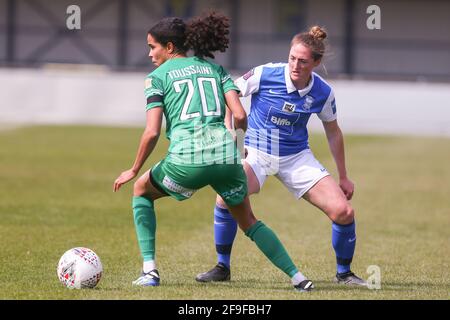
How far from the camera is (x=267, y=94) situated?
8.25 meters

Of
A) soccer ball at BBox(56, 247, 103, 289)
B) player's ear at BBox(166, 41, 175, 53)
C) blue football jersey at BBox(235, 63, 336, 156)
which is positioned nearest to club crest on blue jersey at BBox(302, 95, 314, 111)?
blue football jersey at BBox(235, 63, 336, 156)

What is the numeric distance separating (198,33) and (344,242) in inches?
82.9

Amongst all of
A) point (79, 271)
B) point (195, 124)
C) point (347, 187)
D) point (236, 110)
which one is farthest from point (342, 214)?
point (79, 271)

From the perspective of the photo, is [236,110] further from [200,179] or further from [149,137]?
[149,137]

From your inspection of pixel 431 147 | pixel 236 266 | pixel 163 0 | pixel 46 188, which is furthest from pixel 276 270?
pixel 163 0

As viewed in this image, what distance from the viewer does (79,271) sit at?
746 centimetres

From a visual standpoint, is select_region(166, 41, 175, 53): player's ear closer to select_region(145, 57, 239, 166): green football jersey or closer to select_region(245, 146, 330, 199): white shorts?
select_region(145, 57, 239, 166): green football jersey

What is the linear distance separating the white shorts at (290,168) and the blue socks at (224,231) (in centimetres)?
40

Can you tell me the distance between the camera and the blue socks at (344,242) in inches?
320

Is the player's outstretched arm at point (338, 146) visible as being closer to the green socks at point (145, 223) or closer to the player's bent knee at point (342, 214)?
the player's bent knee at point (342, 214)

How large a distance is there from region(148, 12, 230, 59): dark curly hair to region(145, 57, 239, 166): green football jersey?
0.55 ft

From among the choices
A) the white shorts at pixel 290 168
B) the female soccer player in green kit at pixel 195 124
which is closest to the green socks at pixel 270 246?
the female soccer player in green kit at pixel 195 124

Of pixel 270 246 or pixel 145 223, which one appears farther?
pixel 145 223

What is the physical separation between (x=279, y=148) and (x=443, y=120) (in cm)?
1990
